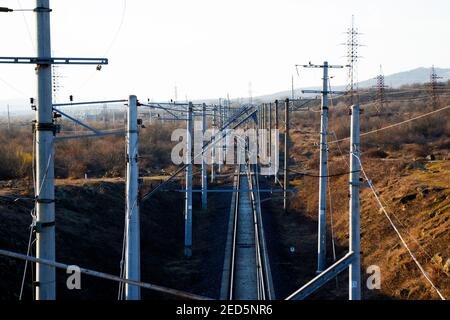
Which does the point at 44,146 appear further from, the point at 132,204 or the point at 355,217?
the point at 355,217

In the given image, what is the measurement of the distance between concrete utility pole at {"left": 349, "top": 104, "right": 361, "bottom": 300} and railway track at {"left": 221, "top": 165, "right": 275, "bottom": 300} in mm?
5684

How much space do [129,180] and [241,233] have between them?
505 inches

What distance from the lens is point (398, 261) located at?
1525 centimetres

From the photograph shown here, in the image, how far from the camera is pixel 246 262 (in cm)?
1828

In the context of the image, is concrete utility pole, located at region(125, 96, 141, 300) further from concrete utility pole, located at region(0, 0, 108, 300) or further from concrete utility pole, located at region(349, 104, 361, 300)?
concrete utility pole, located at region(349, 104, 361, 300)

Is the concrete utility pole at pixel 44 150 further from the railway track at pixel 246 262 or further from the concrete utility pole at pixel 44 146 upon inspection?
the railway track at pixel 246 262

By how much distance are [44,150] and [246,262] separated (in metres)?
11.7

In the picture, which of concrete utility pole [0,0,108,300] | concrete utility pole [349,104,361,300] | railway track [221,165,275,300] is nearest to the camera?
concrete utility pole [0,0,108,300]

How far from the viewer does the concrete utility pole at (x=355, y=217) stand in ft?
27.4

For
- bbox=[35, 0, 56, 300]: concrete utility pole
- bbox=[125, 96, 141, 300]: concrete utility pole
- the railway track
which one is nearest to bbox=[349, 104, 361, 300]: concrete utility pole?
bbox=[125, 96, 141, 300]: concrete utility pole

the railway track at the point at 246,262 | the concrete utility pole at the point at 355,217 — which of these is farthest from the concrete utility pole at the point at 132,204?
the railway track at the point at 246,262

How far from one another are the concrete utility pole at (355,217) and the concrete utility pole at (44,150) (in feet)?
13.6

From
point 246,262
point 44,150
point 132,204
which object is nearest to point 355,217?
point 132,204

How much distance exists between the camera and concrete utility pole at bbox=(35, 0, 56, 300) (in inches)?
290
